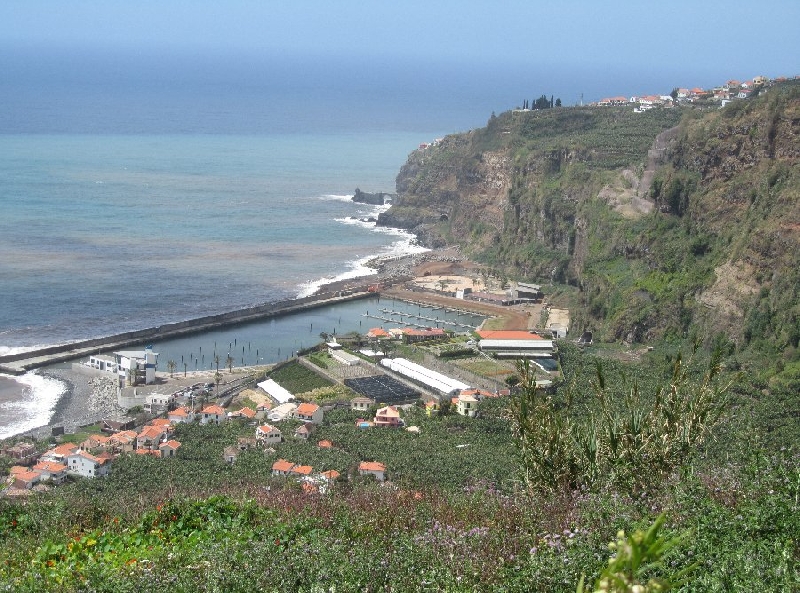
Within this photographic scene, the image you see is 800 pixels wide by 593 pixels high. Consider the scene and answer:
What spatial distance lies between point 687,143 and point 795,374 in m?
20.9

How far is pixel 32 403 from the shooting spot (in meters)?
39.9

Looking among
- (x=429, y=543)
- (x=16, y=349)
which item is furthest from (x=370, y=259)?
(x=429, y=543)

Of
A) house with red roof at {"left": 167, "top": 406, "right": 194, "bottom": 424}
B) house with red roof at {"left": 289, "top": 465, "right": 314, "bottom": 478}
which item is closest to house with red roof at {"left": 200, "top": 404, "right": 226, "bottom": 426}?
house with red roof at {"left": 167, "top": 406, "right": 194, "bottom": 424}

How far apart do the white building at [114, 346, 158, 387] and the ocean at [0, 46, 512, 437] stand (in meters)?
2.73

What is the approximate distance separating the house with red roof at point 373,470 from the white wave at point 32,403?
45.9 ft

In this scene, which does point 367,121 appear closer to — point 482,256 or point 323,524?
point 482,256

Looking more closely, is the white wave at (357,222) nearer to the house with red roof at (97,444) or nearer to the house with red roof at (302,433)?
the house with red roof at (302,433)

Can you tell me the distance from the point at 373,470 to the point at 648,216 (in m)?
32.8

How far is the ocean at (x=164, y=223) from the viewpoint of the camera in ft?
176

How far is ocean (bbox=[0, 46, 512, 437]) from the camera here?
53500 mm

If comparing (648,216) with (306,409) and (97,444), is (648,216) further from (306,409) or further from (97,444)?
(97,444)

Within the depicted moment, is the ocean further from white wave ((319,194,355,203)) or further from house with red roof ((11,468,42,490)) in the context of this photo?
house with red roof ((11,468,42,490))

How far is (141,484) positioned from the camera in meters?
27.4

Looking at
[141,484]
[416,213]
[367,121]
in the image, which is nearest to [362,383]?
[141,484]
